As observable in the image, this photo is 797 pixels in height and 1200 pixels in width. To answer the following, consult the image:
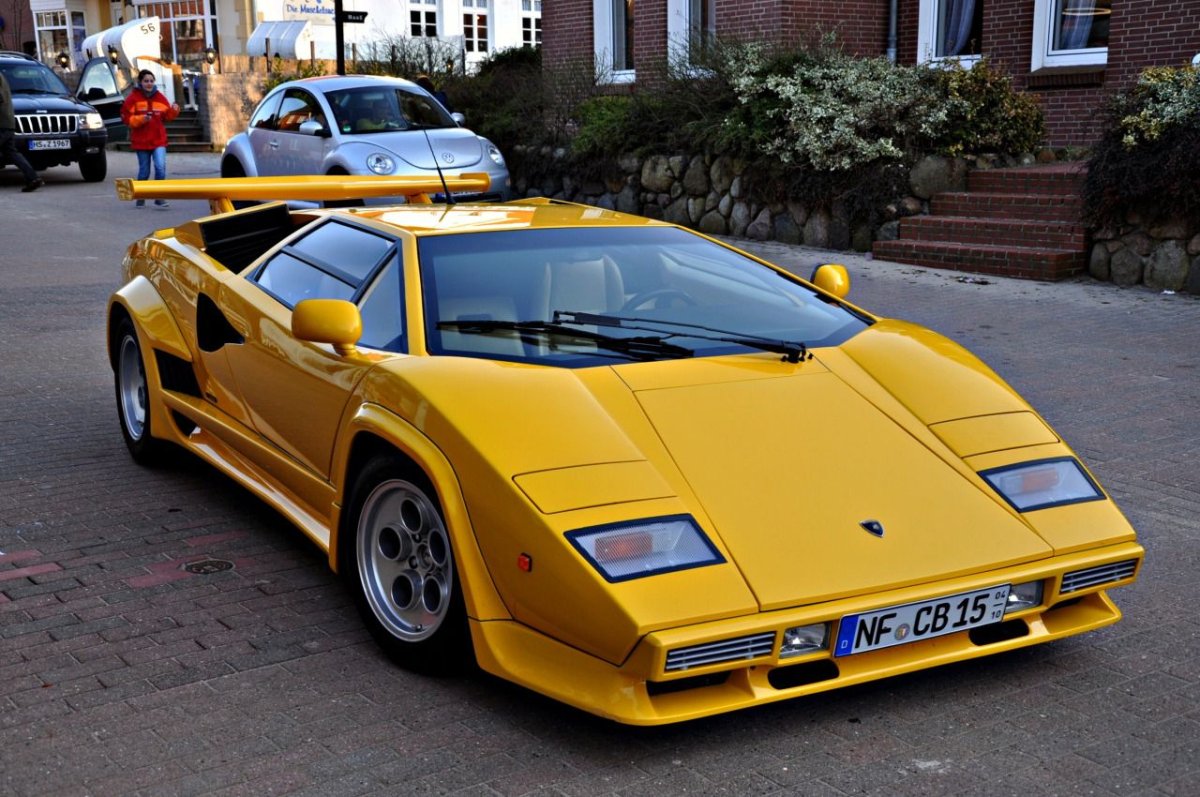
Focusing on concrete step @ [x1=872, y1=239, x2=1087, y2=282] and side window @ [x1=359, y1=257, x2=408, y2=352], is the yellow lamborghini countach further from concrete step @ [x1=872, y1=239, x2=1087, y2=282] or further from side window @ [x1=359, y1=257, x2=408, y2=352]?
concrete step @ [x1=872, y1=239, x2=1087, y2=282]

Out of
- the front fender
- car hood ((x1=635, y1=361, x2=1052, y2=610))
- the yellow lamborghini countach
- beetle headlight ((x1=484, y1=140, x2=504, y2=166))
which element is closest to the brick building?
beetle headlight ((x1=484, y1=140, x2=504, y2=166))

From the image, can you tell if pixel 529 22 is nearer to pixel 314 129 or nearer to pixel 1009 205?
pixel 314 129

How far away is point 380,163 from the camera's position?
14.3m

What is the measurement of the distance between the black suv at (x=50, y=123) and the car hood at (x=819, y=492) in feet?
65.0

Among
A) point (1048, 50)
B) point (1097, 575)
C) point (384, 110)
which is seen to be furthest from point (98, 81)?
point (1097, 575)

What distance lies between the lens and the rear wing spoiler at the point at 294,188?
5754 mm

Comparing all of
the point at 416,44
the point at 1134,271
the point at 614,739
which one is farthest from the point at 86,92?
the point at 614,739

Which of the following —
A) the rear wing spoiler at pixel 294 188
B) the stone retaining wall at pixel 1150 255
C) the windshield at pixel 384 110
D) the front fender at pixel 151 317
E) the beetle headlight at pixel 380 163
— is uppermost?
the windshield at pixel 384 110

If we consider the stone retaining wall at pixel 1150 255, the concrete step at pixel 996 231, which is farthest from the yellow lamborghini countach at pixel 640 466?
the concrete step at pixel 996 231

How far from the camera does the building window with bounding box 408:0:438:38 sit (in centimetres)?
4300

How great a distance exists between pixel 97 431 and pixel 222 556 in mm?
2235

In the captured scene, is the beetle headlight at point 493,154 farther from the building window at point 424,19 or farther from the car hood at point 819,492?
the building window at point 424,19

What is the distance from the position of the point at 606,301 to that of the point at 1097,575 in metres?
1.79

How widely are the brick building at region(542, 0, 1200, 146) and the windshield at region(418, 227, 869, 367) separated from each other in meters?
9.57
